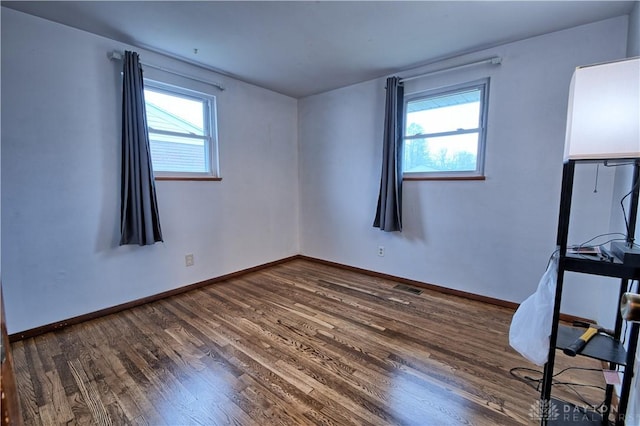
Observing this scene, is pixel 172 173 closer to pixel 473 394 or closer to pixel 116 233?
pixel 116 233

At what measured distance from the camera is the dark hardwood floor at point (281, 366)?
145 cm

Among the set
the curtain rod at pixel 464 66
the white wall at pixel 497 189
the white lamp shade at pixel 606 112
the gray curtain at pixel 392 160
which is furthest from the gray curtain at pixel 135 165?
the white lamp shade at pixel 606 112

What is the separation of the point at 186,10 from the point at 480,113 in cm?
256

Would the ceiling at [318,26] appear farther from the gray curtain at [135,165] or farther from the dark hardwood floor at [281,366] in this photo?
the dark hardwood floor at [281,366]

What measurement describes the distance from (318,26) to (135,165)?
6.22ft

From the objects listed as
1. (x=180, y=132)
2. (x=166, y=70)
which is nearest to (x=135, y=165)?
(x=180, y=132)

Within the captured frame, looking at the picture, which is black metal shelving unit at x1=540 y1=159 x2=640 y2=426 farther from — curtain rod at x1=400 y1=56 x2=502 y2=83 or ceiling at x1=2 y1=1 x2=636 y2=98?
curtain rod at x1=400 y1=56 x2=502 y2=83

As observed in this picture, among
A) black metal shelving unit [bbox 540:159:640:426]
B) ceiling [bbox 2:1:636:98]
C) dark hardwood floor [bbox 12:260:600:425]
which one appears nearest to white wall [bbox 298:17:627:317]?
ceiling [bbox 2:1:636:98]

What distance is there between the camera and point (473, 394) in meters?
1.56

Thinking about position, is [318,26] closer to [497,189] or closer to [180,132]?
[180,132]

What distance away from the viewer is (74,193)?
228 centimetres

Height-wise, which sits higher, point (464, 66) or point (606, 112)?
point (464, 66)

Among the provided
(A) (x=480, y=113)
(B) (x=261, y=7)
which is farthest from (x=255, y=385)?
(A) (x=480, y=113)

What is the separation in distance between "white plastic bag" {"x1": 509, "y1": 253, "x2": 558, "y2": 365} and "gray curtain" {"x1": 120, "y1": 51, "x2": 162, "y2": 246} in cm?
277
